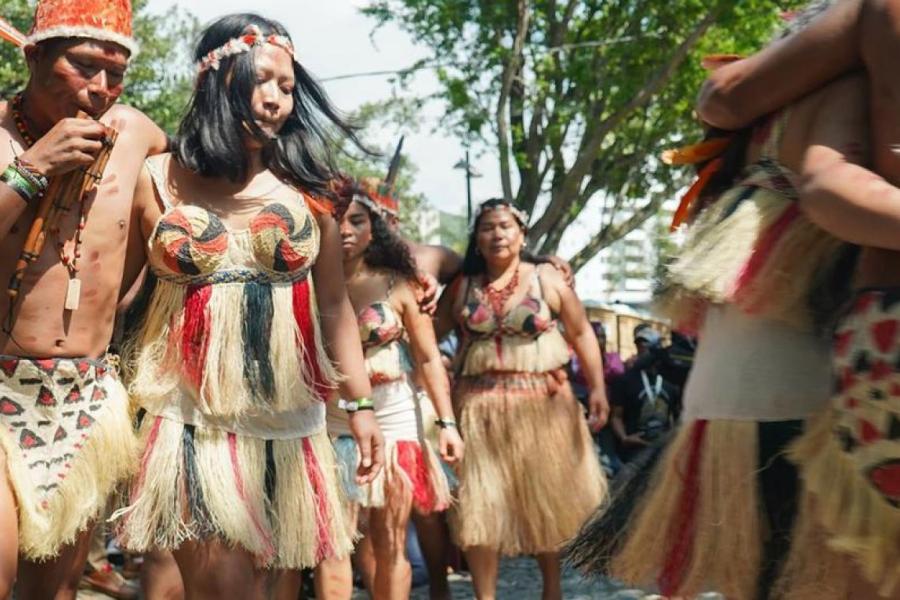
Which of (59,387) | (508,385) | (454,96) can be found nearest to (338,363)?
(59,387)

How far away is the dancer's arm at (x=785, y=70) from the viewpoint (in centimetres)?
250

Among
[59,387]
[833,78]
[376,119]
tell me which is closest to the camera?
[833,78]

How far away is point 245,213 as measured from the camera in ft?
11.8

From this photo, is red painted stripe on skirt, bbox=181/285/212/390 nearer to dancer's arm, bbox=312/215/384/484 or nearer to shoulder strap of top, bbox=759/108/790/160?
dancer's arm, bbox=312/215/384/484

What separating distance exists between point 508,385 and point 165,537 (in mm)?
3261

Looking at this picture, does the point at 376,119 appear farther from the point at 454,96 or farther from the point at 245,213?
the point at 245,213

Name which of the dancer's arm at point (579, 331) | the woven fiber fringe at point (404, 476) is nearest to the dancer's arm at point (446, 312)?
the dancer's arm at point (579, 331)

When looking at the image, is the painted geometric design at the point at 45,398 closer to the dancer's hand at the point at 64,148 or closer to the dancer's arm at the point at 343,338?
the dancer's hand at the point at 64,148

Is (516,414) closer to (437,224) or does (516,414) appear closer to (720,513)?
(720,513)

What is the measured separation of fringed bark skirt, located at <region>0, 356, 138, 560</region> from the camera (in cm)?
320

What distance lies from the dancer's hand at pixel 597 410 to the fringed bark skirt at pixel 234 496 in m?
3.10

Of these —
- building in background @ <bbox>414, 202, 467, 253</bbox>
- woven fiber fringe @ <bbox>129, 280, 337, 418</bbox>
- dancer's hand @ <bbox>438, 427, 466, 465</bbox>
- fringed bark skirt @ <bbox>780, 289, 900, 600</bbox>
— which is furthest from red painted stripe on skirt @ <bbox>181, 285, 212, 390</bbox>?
building in background @ <bbox>414, 202, 467, 253</bbox>

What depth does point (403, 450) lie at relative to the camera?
574 cm

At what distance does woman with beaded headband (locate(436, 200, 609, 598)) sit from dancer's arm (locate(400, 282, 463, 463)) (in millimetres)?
578
